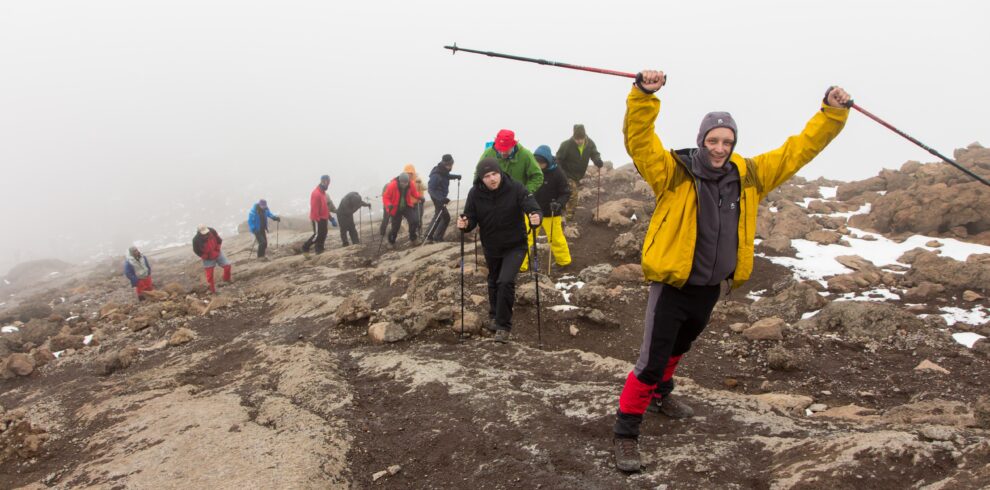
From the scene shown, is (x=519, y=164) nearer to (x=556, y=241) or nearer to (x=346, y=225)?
(x=556, y=241)

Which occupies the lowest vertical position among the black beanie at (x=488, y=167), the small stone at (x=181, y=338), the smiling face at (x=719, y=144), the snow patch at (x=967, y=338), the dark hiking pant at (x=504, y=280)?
the small stone at (x=181, y=338)

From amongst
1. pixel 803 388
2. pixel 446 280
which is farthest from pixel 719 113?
pixel 446 280

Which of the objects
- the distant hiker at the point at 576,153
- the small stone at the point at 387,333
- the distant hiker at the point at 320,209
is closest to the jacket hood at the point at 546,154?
the distant hiker at the point at 576,153

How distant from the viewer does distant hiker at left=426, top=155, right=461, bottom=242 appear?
15359mm

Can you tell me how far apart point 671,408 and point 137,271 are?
55.1ft

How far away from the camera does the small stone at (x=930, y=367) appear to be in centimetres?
655

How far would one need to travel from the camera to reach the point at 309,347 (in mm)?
8023

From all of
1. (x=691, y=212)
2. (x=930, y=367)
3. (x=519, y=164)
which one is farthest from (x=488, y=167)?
(x=930, y=367)

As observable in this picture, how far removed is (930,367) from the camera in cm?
662

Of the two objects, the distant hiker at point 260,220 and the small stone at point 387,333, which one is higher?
the distant hiker at point 260,220

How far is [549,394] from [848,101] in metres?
3.83

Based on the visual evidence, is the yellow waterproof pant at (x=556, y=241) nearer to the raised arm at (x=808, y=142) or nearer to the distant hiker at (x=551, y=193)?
the distant hiker at (x=551, y=193)

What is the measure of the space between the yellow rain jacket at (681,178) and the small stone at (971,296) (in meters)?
7.49

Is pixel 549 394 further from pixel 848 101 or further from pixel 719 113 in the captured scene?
pixel 848 101
